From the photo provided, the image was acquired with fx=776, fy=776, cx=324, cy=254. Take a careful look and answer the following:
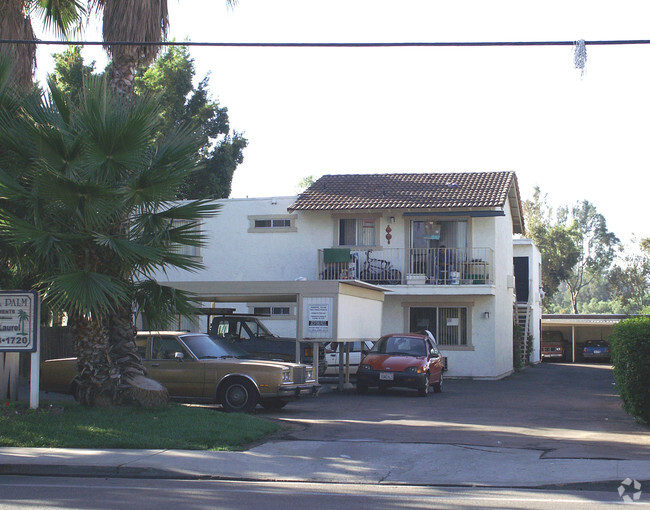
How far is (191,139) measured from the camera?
12789 mm

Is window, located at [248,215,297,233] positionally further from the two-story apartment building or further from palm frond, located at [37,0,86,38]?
palm frond, located at [37,0,86,38]

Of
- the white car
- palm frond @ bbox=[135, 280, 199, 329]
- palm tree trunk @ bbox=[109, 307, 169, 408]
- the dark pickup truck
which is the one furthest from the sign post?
the white car

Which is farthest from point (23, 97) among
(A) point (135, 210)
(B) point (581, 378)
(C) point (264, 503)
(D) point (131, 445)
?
(B) point (581, 378)

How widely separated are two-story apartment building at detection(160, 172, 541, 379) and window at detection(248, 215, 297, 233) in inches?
1.5

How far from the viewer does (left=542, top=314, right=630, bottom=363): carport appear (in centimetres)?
4544

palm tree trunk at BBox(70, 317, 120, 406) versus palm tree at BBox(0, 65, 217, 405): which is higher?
palm tree at BBox(0, 65, 217, 405)

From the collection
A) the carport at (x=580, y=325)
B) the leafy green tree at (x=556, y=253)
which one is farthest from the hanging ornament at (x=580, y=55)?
the leafy green tree at (x=556, y=253)

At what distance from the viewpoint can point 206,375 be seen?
589 inches

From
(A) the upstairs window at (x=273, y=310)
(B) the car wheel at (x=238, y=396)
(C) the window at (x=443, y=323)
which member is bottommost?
(B) the car wheel at (x=238, y=396)

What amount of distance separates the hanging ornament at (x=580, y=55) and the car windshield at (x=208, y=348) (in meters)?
8.73

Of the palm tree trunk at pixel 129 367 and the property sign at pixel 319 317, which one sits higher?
the property sign at pixel 319 317

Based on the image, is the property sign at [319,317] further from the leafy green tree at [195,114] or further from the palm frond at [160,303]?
the leafy green tree at [195,114]

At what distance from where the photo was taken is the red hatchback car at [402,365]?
63.3 ft

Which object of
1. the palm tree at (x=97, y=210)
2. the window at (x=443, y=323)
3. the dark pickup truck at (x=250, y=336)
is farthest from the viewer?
the window at (x=443, y=323)
